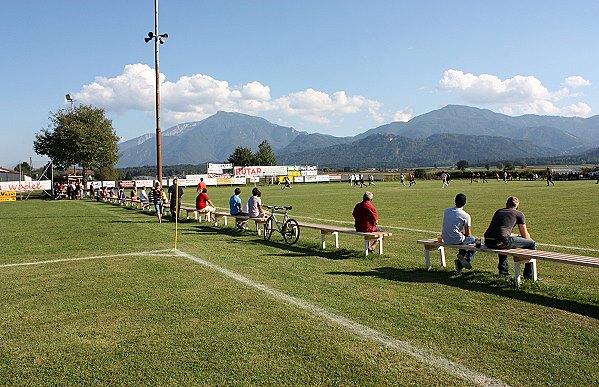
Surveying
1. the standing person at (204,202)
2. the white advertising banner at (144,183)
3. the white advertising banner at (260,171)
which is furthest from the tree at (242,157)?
the standing person at (204,202)

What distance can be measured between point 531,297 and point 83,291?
7.21m

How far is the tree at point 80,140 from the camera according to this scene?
53250 millimetres

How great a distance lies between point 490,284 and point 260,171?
73.0 metres

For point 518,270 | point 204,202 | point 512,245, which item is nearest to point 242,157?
point 204,202

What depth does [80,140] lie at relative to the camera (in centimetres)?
5325

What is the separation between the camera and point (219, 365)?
4.98m

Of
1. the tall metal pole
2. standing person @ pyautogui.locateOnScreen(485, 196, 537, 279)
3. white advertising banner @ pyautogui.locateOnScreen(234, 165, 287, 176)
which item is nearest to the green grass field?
standing person @ pyautogui.locateOnScreen(485, 196, 537, 279)

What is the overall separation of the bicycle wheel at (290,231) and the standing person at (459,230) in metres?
4.87

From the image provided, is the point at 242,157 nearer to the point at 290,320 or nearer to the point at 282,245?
the point at 282,245

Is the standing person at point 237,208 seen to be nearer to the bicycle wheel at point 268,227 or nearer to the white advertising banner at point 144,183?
the bicycle wheel at point 268,227

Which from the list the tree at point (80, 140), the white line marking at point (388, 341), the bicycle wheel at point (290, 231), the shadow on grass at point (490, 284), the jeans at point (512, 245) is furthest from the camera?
the tree at point (80, 140)

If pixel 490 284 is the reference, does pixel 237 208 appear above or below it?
above

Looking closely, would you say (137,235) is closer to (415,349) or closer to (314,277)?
(314,277)

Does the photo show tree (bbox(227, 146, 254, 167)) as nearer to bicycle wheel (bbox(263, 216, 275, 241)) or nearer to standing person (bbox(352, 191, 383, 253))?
bicycle wheel (bbox(263, 216, 275, 241))
